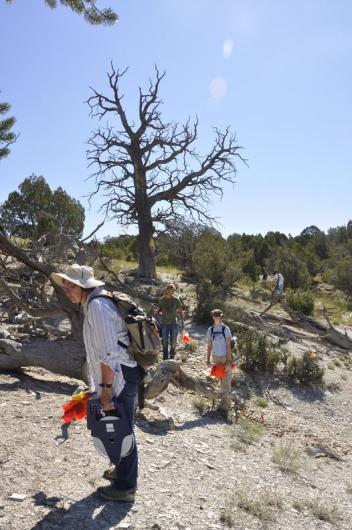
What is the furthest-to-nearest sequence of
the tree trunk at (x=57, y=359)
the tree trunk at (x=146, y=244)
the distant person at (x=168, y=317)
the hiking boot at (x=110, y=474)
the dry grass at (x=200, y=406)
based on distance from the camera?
the tree trunk at (x=146, y=244) < the distant person at (x=168, y=317) < the dry grass at (x=200, y=406) < the tree trunk at (x=57, y=359) < the hiking boot at (x=110, y=474)

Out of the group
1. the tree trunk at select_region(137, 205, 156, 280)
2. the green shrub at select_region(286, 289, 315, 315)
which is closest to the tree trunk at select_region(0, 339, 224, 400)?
the green shrub at select_region(286, 289, 315, 315)

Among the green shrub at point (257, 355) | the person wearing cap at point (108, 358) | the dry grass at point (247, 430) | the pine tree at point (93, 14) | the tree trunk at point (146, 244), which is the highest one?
the pine tree at point (93, 14)

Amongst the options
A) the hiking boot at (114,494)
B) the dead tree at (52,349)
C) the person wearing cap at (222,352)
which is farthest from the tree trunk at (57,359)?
the hiking boot at (114,494)

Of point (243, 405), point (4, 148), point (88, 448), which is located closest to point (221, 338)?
point (243, 405)

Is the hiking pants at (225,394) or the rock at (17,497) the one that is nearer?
the rock at (17,497)

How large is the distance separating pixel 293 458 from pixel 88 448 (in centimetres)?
302

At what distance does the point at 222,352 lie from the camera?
845cm

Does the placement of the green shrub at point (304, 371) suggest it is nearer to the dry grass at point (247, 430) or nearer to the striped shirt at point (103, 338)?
the dry grass at point (247, 430)

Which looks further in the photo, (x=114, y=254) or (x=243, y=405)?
(x=114, y=254)

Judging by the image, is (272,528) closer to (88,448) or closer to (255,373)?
(88,448)

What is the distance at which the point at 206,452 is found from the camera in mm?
5941

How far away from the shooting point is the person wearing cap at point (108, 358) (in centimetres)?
352

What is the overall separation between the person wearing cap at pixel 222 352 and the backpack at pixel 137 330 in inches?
184

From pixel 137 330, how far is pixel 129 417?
0.69 m
